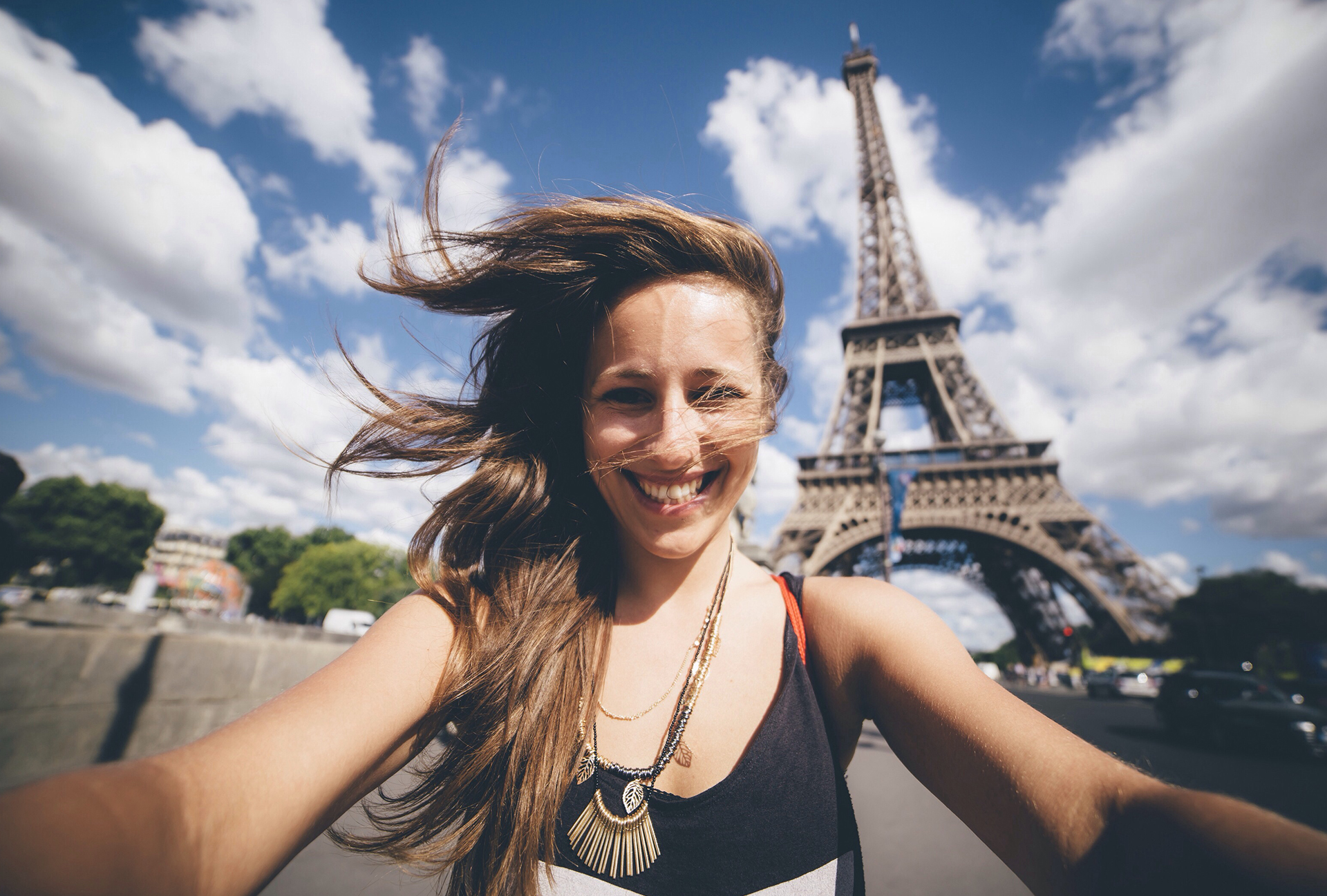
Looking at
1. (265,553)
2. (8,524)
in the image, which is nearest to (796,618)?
(8,524)

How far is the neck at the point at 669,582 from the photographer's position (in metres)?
1.63

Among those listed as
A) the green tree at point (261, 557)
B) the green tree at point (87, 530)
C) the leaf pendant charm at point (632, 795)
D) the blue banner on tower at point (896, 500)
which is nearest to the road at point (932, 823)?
the leaf pendant charm at point (632, 795)

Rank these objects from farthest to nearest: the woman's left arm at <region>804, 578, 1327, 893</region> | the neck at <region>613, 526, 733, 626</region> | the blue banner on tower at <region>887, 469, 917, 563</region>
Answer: the blue banner on tower at <region>887, 469, 917, 563</region> < the neck at <region>613, 526, 733, 626</region> < the woman's left arm at <region>804, 578, 1327, 893</region>

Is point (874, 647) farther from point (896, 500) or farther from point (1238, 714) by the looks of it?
point (896, 500)

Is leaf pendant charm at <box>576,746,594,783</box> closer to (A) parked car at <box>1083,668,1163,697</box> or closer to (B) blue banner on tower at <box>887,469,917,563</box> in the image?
(B) blue banner on tower at <box>887,469,917,563</box>

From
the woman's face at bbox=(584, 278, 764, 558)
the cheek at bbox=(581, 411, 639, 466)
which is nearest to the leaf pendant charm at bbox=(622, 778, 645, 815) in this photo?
the woman's face at bbox=(584, 278, 764, 558)

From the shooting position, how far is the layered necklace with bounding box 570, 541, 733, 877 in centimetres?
120

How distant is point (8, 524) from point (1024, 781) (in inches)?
170

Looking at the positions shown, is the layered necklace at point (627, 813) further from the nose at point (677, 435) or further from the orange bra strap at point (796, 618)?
the nose at point (677, 435)

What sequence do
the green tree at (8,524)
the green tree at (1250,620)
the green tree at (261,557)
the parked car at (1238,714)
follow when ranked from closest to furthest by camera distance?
the green tree at (8,524)
the parked car at (1238,714)
the green tree at (1250,620)
the green tree at (261,557)

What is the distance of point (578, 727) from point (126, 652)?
11.2 feet

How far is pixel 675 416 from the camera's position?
146 centimetres

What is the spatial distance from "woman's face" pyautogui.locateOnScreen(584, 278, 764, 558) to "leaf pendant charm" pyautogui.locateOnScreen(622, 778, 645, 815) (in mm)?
541

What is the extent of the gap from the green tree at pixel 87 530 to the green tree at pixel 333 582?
10.9m
